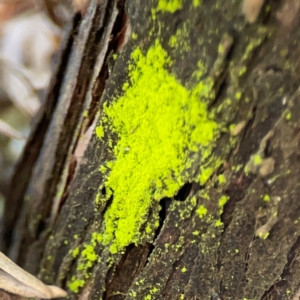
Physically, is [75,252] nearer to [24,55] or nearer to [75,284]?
[75,284]

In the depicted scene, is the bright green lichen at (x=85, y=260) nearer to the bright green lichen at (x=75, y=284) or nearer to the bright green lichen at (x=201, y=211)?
the bright green lichen at (x=75, y=284)

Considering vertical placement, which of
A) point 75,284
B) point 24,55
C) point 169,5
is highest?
point 24,55

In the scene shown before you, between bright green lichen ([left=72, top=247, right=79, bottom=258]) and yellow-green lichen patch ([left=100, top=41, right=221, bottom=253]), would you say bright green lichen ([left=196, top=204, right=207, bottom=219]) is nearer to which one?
yellow-green lichen patch ([left=100, top=41, right=221, bottom=253])

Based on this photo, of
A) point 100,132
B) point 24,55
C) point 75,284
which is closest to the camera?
point 100,132

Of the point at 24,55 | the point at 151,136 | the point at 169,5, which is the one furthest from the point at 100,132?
the point at 24,55

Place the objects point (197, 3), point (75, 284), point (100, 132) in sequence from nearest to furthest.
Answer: point (197, 3) → point (100, 132) → point (75, 284)

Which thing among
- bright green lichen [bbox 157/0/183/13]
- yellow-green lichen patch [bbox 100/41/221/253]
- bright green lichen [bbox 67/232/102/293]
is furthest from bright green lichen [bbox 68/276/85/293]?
bright green lichen [bbox 157/0/183/13]

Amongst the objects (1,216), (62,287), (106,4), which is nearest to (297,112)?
(106,4)
